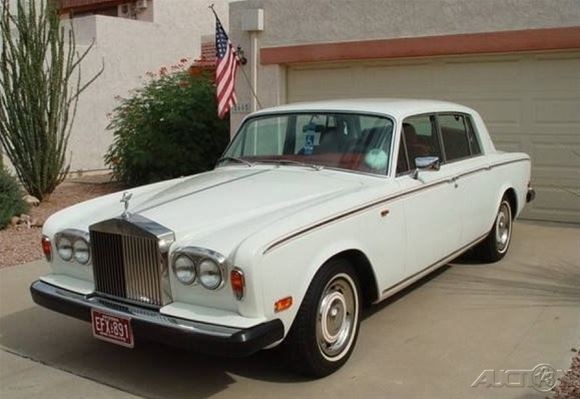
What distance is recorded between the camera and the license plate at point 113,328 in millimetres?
3688

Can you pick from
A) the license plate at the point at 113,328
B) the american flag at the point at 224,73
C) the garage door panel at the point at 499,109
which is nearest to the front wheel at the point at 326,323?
the license plate at the point at 113,328

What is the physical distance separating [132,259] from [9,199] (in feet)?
18.4

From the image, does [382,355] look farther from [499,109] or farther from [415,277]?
[499,109]

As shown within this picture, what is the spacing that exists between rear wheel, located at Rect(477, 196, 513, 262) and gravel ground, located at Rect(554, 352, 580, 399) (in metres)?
2.35

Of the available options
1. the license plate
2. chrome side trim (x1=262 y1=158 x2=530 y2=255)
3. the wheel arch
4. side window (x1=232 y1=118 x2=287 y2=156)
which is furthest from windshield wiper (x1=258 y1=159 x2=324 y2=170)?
the wheel arch

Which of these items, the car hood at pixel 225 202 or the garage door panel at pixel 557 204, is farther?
the garage door panel at pixel 557 204

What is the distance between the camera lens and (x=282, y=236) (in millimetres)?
3574

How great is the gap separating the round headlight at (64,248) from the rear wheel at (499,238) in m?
3.90

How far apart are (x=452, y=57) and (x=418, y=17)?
707 millimetres

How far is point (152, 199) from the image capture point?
176 inches

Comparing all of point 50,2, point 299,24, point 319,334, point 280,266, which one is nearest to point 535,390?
point 319,334

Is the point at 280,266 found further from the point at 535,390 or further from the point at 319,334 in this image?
the point at 535,390

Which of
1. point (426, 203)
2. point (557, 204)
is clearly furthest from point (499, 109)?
point (426, 203)

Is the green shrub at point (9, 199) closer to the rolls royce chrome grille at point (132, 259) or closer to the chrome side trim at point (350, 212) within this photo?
the rolls royce chrome grille at point (132, 259)
